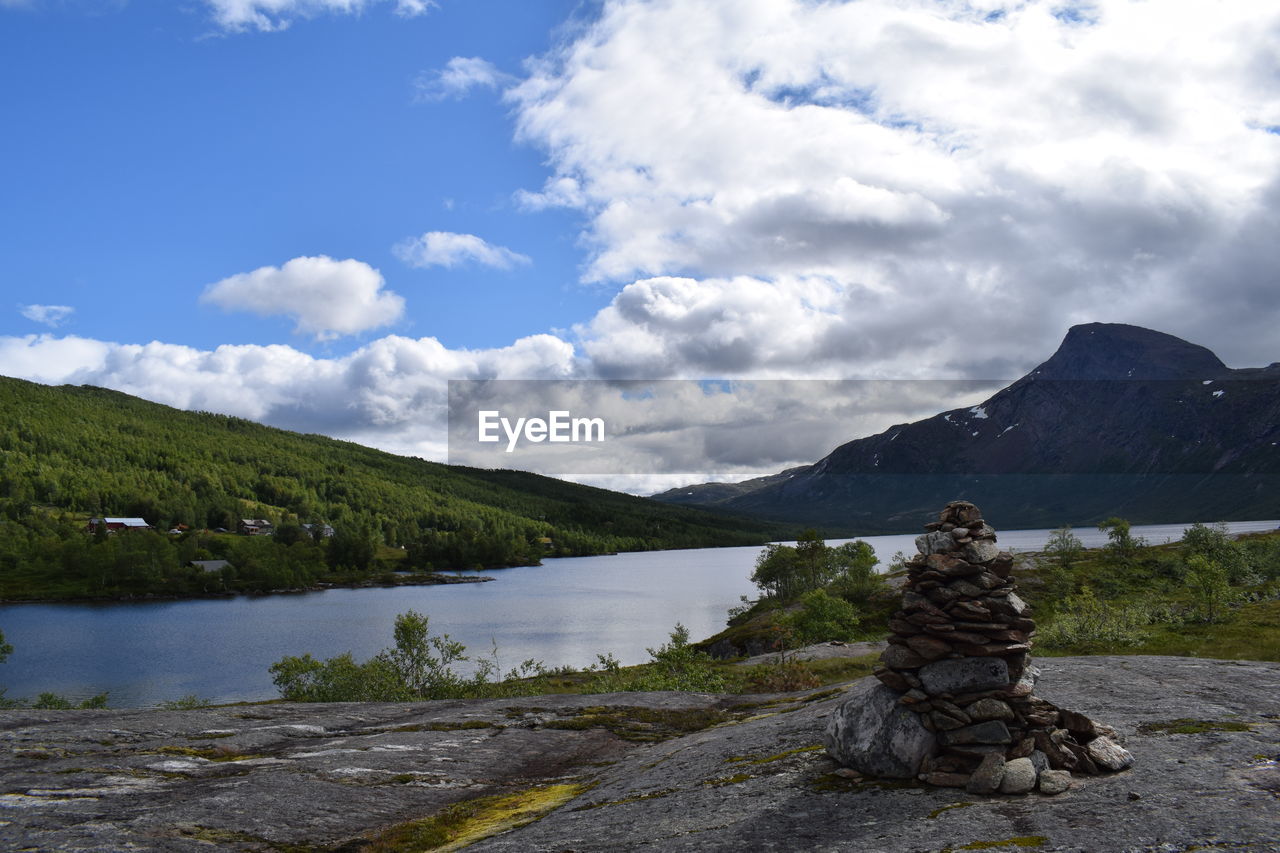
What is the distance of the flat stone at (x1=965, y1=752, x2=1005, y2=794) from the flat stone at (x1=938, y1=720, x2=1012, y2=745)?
0.37 metres

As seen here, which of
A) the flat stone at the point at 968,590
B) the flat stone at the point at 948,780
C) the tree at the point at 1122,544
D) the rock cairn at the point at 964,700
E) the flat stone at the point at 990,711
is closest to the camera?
the flat stone at the point at 948,780

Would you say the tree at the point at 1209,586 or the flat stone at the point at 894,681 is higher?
the flat stone at the point at 894,681

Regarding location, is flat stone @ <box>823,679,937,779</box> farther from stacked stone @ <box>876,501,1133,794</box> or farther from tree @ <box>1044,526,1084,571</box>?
tree @ <box>1044,526,1084,571</box>

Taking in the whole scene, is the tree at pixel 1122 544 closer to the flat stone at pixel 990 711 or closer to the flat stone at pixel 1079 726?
the flat stone at pixel 1079 726

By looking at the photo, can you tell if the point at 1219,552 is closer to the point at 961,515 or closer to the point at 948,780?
the point at 961,515

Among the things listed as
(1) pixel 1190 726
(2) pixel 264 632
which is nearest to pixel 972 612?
(1) pixel 1190 726

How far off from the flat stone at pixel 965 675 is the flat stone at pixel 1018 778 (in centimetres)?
172

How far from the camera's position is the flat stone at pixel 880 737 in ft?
55.3

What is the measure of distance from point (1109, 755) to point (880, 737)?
4563 mm

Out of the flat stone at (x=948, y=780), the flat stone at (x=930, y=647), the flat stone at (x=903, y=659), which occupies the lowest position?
the flat stone at (x=948, y=780)

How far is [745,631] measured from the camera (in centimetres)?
10725

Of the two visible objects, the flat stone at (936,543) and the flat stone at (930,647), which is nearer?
the flat stone at (930,647)

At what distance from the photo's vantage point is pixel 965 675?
56.0 feet

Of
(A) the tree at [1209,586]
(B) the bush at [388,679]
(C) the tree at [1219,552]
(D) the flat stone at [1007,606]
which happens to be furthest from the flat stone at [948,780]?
(C) the tree at [1219,552]
